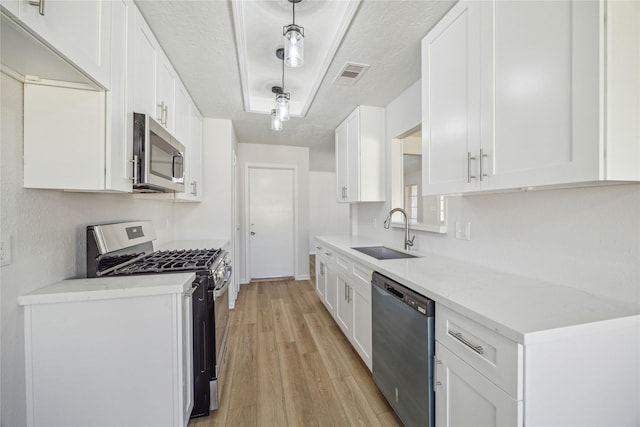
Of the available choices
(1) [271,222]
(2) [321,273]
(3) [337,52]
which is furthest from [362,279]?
(1) [271,222]

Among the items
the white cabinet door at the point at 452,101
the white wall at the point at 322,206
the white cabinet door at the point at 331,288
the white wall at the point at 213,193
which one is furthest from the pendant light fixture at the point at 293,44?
the white wall at the point at 322,206

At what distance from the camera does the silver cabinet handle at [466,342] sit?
938 mm

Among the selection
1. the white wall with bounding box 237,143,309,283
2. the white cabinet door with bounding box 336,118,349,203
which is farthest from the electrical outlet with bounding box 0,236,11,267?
the white wall with bounding box 237,143,309,283

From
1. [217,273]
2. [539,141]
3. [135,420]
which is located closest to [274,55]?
[217,273]

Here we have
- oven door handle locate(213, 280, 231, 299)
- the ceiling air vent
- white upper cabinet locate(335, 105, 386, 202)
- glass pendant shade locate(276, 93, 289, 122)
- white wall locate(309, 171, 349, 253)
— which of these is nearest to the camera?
oven door handle locate(213, 280, 231, 299)

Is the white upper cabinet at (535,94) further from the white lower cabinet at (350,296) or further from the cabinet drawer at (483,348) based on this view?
the white lower cabinet at (350,296)

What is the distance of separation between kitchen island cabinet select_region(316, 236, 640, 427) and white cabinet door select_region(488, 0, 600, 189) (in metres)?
0.48

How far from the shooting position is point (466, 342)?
3.28ft

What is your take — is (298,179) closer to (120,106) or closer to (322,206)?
(322,206)

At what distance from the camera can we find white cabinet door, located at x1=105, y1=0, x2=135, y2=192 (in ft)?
3.92

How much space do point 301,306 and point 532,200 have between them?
2.79 m

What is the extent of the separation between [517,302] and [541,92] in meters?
0.82

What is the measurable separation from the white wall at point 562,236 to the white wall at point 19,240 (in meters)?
2.35

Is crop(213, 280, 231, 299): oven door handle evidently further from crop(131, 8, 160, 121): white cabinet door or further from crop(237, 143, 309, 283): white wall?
crop(237, 143, 309, 283): white wall
